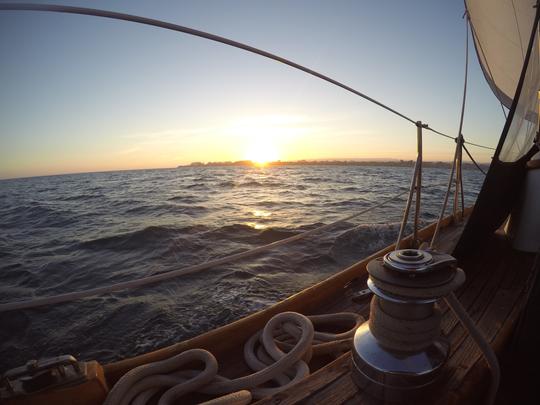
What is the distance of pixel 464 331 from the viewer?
1.40m

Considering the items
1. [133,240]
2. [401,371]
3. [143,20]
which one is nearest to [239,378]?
[401,371]

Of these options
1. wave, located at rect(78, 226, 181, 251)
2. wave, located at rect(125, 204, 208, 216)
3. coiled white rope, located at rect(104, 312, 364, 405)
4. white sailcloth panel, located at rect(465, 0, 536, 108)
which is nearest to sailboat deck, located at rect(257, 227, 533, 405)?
coiled white rope, located at rect(104, 312, 364, 405)

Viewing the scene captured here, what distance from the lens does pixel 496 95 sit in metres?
6.72

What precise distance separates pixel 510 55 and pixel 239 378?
747cm

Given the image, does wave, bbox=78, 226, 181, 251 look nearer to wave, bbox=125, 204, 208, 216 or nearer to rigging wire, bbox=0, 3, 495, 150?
wave, bbox=125, 204, 208, 216

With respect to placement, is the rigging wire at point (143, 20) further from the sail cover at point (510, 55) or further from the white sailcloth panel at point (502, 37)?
the white sailcloth panel at point (502, 37)

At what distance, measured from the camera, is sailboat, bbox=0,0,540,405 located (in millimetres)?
903

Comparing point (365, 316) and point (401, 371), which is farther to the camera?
point (365, 316)

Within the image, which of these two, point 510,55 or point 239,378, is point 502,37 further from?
point 239,378

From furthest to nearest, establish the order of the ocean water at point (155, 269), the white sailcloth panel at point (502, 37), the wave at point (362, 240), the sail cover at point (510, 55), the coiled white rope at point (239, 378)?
the wave at point (362, 240) < the white sailcloth panel at point (502, 37) < the ocean water at point (155, 269) < the sail cover at point (510, 55) < the coiled white rope at point (239, 378)

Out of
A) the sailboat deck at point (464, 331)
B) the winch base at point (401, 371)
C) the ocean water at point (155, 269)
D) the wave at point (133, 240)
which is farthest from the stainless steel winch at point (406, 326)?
the wave at point (133, 240)

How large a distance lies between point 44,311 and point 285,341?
4.70 m

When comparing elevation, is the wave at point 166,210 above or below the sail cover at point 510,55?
below

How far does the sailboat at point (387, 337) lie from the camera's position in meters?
0.90
